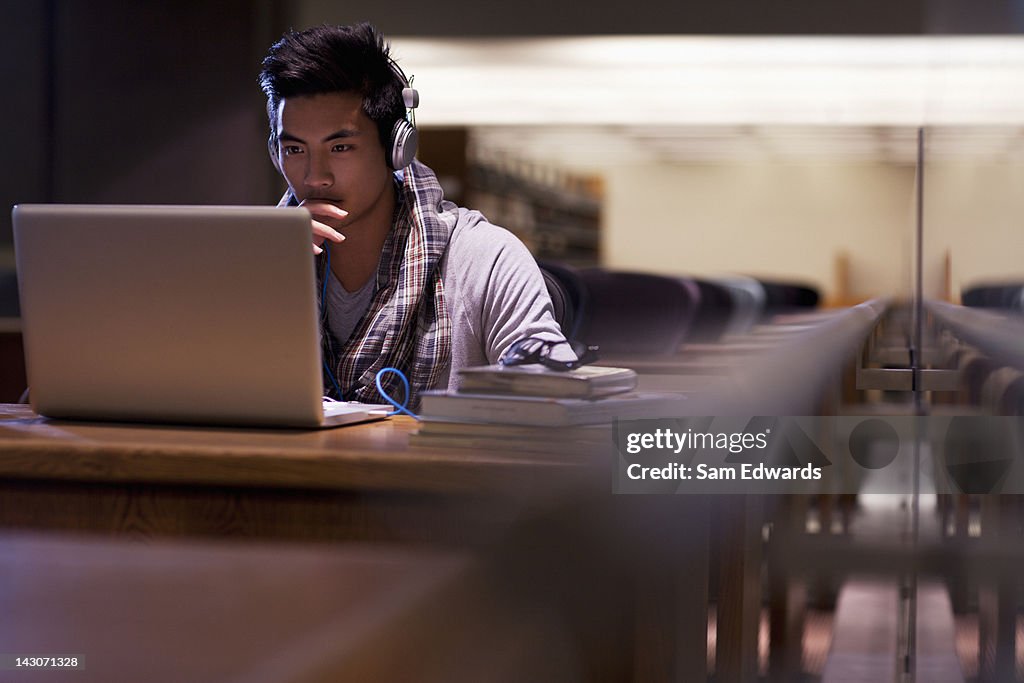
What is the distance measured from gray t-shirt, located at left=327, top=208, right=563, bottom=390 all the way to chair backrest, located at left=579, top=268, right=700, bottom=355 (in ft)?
1.87

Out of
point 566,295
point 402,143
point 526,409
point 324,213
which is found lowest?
point 526,409

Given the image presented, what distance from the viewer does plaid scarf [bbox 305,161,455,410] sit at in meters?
1.34

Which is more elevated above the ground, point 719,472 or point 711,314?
point 711,314

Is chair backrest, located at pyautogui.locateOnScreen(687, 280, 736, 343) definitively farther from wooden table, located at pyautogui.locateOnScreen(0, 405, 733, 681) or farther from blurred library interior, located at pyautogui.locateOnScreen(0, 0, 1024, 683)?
wooden table, located at pyautogui.locateOnScreen(0, 405, 733, 681)

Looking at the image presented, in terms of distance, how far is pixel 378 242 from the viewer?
1488 mm

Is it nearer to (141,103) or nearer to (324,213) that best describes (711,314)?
(324,213)

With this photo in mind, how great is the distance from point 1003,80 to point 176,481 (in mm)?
818

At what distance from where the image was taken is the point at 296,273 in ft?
3.00

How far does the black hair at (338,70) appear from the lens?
4.75 ft

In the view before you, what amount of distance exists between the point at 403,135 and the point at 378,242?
0.15 meters

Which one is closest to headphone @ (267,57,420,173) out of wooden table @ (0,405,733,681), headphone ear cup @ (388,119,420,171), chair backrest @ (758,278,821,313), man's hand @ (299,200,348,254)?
headphone ear cup @ (388,119,420,171)

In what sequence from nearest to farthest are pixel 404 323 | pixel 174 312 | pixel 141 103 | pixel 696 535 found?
pixel 696 535
pixel 174 312
pixel 404 323
pixel 141 103

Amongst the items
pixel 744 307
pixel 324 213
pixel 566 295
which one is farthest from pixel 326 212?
pixel 744 307

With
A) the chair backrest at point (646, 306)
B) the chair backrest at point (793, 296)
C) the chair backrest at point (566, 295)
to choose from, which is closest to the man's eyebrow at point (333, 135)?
the chair backrest at point (566, 295)
